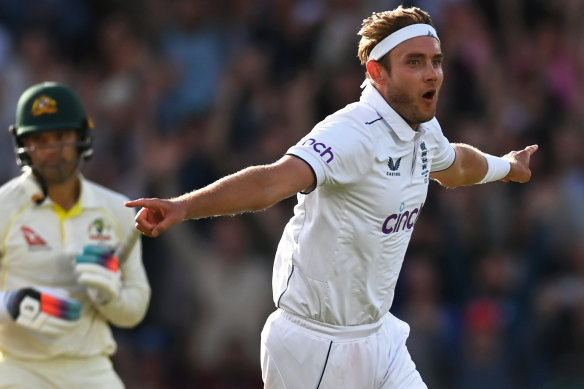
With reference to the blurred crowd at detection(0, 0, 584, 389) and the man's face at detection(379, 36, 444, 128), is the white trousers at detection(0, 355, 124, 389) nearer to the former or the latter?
the man's face at detection(379, 36, 444, 128)

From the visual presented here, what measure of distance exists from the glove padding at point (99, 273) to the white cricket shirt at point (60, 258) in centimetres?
6

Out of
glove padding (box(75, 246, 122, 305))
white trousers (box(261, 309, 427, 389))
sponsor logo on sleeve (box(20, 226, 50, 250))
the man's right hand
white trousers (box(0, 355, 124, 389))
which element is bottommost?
white trousers (box(0, 355, 124, 389))

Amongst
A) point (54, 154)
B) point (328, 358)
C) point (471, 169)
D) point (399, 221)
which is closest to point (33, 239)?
point (54, 154)

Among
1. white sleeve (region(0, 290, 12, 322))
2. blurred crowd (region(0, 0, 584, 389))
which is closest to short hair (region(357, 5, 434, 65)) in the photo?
white sleeve (region(0, 290, 12, 322))

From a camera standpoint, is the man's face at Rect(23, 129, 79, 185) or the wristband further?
the man's face at Rect(23, 129, 79, 185)

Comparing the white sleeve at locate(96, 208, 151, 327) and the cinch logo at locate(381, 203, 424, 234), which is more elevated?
the cinch logo at locate(381, 203, 424, 234)

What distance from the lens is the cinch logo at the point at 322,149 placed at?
17.3 feet

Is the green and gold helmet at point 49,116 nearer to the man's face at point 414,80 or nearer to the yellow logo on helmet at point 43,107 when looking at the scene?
the yellow logo on helmet at point 43,107

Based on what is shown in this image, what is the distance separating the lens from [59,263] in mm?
6734

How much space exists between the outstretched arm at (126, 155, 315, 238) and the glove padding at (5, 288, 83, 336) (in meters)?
1.86

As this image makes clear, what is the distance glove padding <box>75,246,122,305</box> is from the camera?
6617 mm

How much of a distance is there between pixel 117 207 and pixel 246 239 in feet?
11.5

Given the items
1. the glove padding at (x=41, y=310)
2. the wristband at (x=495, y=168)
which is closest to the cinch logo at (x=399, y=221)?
the wristband at (x=495, y=168)

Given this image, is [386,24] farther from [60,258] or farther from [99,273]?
[60,258]
